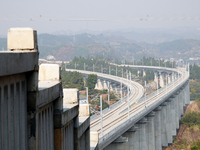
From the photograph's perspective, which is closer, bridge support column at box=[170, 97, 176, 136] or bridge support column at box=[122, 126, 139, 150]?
bridge support column at box=[122, 126, 139, 150]

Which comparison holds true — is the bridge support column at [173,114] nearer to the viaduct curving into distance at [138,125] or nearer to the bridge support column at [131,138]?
the viaduct curving into distance at [138,125]

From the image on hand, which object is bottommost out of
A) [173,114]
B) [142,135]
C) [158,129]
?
[158,129]

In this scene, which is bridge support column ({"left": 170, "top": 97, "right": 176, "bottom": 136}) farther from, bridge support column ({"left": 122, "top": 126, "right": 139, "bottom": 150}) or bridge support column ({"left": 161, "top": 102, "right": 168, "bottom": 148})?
bridge support column ({"left": 122, "top": 126, "right": 139, "bottom": 150})

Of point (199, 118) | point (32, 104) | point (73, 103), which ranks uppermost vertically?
point (32, 104)

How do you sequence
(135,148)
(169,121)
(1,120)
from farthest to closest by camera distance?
(169,121) < (135,148) < (1,120)

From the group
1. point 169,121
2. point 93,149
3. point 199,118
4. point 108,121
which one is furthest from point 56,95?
point 199,118

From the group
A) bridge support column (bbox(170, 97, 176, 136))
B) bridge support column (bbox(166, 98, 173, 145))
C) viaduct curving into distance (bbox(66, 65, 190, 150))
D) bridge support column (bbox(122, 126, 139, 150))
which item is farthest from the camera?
bridge support column (bbox(170, 97, 176, 136))

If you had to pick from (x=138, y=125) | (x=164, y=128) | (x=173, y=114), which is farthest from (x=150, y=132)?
(x=173, y=114)

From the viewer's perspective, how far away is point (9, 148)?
7328mm

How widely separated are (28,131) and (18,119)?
1.95ft

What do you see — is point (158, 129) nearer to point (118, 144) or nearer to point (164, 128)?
point (164, 128)

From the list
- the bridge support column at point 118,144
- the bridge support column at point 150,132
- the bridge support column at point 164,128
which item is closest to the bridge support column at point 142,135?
the bridge support column at point 150,132

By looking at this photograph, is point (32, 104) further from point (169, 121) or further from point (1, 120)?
point (169, 121)

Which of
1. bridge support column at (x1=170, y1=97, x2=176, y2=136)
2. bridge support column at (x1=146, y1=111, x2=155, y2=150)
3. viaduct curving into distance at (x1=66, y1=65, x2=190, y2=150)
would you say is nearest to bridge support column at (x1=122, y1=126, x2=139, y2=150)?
viaduct curving into distance at (x1=66, y1=65, x2=190, y2=150)
